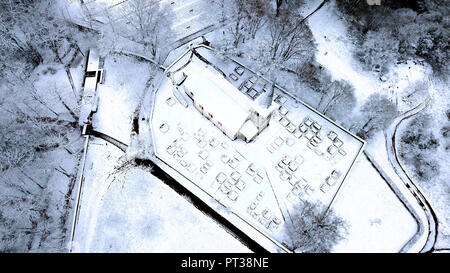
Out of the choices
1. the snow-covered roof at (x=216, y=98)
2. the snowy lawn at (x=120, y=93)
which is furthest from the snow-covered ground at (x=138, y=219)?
the snow-covered roof at (x=216, y=98)

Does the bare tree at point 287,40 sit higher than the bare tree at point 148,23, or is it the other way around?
the bare tree at point 148,23

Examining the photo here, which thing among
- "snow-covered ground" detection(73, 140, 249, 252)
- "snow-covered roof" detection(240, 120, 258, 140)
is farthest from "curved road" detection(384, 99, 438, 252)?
"snow-covered ground" detection(73, 140, 249, 252)

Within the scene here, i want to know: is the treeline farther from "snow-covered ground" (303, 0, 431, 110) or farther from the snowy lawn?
the snowy lawn

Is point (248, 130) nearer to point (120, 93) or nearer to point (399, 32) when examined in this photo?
point (120, 93)

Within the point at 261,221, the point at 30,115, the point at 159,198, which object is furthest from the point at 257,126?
the point at 30,115

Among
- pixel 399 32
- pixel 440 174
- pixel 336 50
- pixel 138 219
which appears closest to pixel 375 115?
pixel 440 174

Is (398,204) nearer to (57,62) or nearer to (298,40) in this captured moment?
(298,40)

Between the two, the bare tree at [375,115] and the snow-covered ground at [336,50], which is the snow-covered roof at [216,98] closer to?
the bare tree at [375,115]
